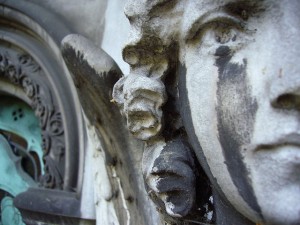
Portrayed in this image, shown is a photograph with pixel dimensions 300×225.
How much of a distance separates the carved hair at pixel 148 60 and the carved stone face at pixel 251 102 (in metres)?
0.06

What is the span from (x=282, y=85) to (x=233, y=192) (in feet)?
0.60

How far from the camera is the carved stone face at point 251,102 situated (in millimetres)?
575

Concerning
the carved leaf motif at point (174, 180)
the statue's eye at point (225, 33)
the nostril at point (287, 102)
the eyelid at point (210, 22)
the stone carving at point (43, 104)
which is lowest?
the carved leaf motif at point (174, 180)

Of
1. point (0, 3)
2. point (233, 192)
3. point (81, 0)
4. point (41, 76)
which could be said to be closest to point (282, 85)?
point (233, 192)

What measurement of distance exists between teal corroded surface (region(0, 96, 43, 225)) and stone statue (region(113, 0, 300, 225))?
109 cm

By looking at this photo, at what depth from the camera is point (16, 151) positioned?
73.7 inches

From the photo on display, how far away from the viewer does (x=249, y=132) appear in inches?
23.7

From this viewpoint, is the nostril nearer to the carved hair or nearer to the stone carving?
the carved hair

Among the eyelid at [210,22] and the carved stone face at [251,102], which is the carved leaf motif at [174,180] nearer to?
the carved stone face at [251,102]

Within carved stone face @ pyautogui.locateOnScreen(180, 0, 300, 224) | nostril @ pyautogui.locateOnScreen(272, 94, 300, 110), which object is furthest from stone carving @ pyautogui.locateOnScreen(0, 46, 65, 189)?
nostril @ pyautogui.locateOnScreen(272, 94, 300, 110)

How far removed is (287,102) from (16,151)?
1.52 metres

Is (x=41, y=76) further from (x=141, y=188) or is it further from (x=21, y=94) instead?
(x=141, y=188)

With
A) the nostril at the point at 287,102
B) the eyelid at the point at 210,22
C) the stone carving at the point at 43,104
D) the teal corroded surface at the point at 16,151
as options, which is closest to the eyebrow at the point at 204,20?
the eyelid at the point at 210,22

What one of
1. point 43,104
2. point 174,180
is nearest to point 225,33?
point 174,180
